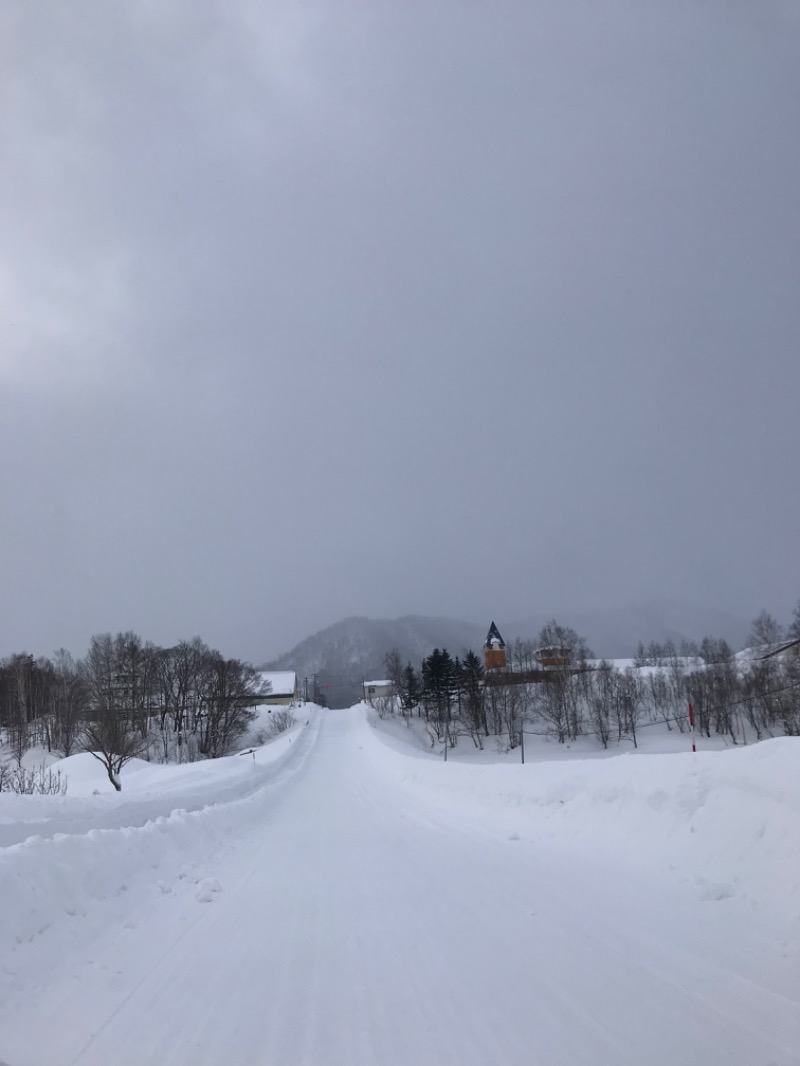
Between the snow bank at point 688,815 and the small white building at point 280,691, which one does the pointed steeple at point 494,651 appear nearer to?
the small white building at point 280,691

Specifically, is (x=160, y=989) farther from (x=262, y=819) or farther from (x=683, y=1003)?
(x=262, y=819)

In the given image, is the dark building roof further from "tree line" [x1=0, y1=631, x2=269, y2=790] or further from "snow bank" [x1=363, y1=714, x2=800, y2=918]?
"snow bank" [x1=363, y1=714, x2=800, y2=918]

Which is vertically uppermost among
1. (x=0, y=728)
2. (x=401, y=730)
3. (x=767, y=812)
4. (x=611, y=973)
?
(x=767, y=812)

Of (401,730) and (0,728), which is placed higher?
(0,728)

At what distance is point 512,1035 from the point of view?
391cm

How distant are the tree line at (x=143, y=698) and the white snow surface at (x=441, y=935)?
1812 inches

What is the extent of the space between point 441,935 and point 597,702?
7300 centimetres

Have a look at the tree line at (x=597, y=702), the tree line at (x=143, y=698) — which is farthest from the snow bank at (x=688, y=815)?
the tree line at (x=597, y=702)

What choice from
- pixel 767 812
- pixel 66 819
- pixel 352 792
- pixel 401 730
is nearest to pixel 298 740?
pixel 401 730

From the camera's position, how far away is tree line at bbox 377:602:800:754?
6291 cm

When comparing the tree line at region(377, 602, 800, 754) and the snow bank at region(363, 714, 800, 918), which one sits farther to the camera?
the tree line at region(377, 602, 800, 754)

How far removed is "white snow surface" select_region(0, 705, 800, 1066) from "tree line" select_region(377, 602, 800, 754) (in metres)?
54.6

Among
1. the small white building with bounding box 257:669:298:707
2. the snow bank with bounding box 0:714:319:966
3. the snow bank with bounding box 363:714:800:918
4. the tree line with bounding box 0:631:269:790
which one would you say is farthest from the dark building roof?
the snow bank with bounding box 363:714:800:918

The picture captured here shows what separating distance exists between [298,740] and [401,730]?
23.1m
